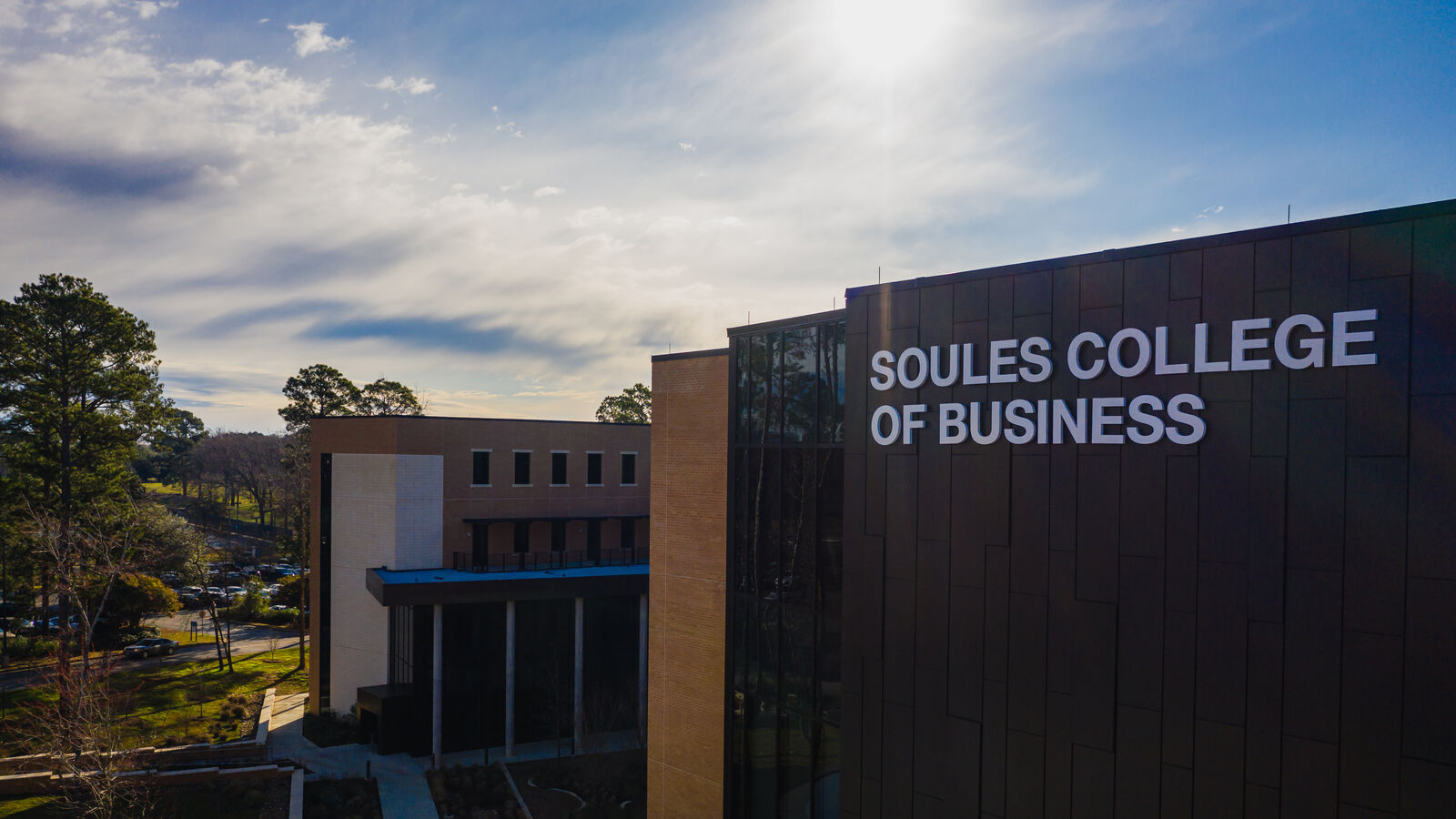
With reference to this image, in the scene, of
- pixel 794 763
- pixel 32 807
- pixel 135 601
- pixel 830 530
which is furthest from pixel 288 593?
pixel 830 530

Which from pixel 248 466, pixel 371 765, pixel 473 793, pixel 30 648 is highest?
pixel 248 466

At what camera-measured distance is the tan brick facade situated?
19.2 m

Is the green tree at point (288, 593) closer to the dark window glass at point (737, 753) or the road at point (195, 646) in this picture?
the road at point (195, 646)

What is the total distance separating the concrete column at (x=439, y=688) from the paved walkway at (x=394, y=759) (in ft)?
2.35

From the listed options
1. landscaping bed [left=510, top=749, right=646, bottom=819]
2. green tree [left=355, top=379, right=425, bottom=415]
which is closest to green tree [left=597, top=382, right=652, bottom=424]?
green tree [left=355, top=379, right=425, bottom=415]

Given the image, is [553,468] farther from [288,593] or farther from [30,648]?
[288,593]

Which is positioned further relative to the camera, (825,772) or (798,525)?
(798,525)

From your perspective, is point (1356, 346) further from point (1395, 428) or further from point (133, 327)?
point (133, 327)

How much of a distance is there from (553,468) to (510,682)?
34.7 feet

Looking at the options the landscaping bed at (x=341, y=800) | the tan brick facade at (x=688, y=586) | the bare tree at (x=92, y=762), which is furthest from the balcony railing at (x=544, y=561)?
the tan brick facade at (x=688, y=586)

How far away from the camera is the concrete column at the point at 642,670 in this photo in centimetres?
3417

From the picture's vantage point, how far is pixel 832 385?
1616 centimetres

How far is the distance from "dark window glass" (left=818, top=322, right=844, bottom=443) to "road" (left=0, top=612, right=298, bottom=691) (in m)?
41.5

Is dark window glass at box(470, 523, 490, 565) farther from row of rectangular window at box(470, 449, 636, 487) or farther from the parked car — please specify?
the parked car
